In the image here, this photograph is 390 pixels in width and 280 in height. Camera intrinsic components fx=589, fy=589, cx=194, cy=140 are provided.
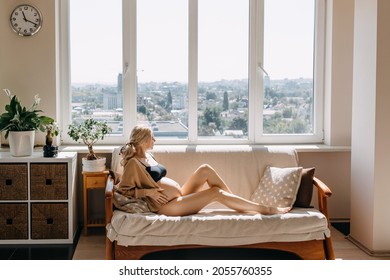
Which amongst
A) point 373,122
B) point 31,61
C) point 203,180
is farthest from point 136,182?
point 373,122

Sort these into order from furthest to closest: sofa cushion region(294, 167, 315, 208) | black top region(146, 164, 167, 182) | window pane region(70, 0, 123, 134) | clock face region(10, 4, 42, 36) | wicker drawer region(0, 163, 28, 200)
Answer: window pane region(70, 0, 123, 134), clock face region(10, 4, 42, 36), wicker drawer region(0, 163, 28, 200), sofa cushion region(294, 167, 315, 208), black top region(146, 164, 167, 182)

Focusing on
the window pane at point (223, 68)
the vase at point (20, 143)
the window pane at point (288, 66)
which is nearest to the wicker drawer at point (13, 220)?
the vase at point (20, 143)

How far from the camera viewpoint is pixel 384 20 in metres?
4.49

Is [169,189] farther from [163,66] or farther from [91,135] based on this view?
[163,66]

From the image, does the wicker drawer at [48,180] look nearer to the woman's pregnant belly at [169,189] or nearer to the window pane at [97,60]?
the window pane at [97,60]

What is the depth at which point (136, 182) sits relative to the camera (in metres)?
4.45

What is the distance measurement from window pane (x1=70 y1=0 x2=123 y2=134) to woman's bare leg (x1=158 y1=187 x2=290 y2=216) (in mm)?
1435

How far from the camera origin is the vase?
492cm

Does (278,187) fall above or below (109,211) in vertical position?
above

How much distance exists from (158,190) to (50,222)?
1.10 metres

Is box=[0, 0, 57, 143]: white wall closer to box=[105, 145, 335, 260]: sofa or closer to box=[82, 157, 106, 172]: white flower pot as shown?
box=[82, 157, 106, 172]: white flower pot

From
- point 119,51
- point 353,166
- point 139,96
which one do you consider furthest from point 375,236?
point 119,51

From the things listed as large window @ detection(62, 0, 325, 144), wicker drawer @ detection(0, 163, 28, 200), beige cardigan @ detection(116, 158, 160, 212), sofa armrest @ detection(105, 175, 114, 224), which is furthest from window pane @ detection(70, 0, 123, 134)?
sofa armrest @ detection(105, 175, 114, 224)
